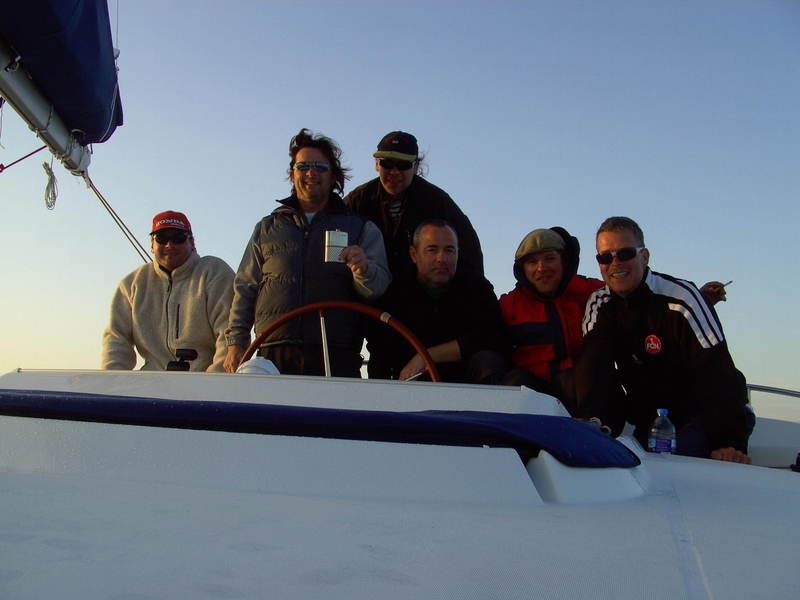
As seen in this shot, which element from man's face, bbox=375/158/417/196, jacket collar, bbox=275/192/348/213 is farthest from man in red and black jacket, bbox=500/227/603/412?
jacket collar, bbox=275/192/348/213

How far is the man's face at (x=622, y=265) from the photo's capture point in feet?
12.7

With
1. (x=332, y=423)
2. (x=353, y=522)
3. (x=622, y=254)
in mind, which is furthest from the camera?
(x=622, y=254)

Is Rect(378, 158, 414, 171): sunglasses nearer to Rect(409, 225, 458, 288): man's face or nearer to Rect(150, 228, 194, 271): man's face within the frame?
Rect(409, 225, 458, 288): man's face

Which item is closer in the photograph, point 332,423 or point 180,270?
point 332,423

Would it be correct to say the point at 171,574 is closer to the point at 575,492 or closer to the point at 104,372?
the point at 575,492

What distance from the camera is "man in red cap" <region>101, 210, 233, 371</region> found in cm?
445

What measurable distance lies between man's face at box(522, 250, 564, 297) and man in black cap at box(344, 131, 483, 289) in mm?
341

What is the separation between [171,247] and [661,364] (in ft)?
8.70

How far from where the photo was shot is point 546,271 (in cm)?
426

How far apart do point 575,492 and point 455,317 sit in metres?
2.67

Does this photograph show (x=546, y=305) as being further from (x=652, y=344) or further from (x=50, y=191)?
(x=50, y=191)

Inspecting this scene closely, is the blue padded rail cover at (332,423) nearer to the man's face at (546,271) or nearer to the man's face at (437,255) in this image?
the man's face at (437,255)

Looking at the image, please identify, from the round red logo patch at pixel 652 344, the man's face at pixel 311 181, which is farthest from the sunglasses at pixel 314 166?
the round red logo patch at pixel 652 344

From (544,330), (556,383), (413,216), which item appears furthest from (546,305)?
(413,216)
